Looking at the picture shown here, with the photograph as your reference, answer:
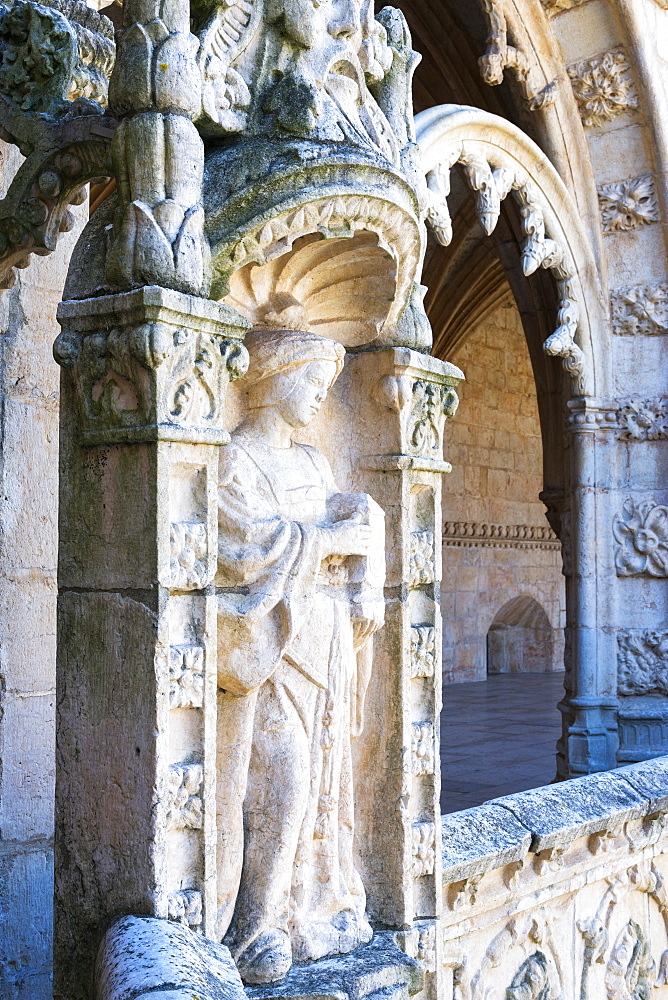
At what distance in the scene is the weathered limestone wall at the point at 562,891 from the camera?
11.9 feet

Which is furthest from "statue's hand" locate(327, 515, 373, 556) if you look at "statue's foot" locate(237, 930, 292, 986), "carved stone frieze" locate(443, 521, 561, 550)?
"carved stone frieze" locate(443, 521, 561, 550)

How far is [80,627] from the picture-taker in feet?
7.84

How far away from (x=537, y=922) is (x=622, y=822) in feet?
2.10

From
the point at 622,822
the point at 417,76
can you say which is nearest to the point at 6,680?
the point at 622,822

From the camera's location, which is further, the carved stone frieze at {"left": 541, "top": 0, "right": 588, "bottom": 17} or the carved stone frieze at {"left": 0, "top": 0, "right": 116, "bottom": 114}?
the carved stone frieze at {"left": 541, "top": 0, "right": 588, "bottom": 17}

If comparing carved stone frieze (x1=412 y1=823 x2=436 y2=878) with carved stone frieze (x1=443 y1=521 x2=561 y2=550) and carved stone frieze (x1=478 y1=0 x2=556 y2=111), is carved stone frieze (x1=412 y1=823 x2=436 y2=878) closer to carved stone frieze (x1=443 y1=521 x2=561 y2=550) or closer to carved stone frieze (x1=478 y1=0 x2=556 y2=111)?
carved stone frieze (x1=478 y1=0 x2=556 y2=111)

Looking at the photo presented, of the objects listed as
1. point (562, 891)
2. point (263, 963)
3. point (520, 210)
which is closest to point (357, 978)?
point (263, 963)

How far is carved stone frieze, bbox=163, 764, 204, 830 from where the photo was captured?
7.41 feet

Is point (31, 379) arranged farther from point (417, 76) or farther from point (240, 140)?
point (417, 76)

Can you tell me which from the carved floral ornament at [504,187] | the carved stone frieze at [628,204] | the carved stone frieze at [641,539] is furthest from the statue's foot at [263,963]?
the carved stone frieze at [628,204]

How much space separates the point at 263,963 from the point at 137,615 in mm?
874

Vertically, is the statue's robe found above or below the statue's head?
below

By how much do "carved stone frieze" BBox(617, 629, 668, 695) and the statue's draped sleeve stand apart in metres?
3.55

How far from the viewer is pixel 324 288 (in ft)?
9.65
